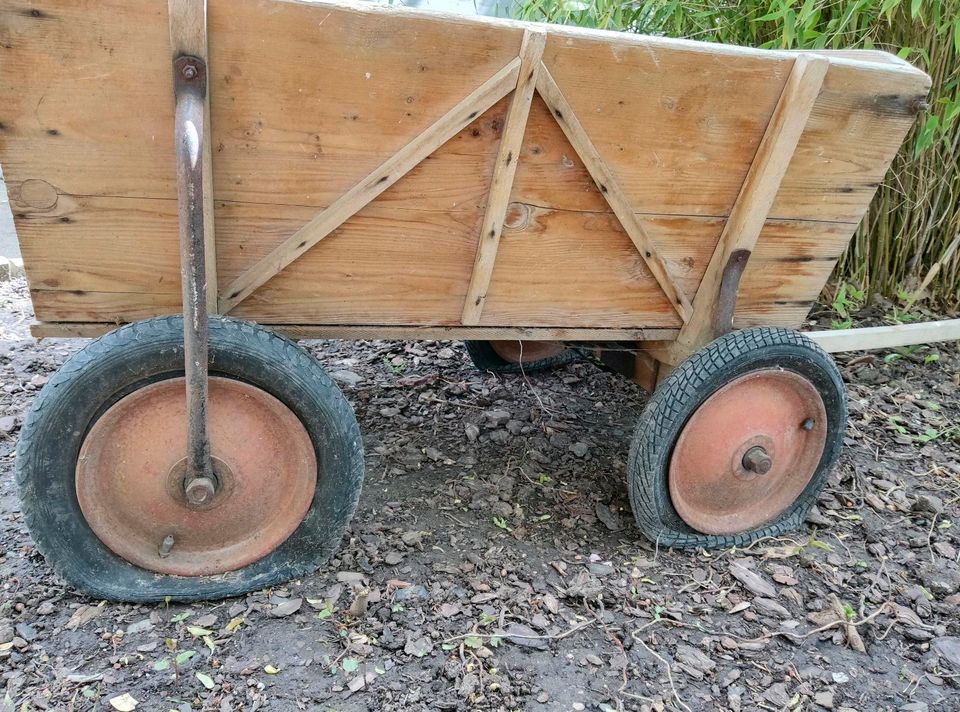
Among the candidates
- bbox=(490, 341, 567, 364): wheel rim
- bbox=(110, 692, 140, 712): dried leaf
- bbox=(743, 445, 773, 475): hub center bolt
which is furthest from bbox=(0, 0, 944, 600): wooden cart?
bbox=(490, 341, 567, 364): wheel rim

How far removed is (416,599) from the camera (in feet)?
6.72

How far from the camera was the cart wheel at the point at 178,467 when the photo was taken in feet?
5.65

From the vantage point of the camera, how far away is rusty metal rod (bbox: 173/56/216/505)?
1.52 meters

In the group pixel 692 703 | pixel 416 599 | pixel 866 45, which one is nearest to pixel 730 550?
pixel 692 703

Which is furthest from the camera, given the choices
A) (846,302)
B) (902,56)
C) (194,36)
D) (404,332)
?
(846,302)

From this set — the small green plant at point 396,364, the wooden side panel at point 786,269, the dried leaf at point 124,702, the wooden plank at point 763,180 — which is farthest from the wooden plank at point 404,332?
the small green plant at point 396,364

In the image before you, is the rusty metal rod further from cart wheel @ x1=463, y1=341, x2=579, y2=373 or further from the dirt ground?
cart wheel @ x1=463, y1=341, x2=579, y2=373

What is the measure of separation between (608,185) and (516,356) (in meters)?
1.47

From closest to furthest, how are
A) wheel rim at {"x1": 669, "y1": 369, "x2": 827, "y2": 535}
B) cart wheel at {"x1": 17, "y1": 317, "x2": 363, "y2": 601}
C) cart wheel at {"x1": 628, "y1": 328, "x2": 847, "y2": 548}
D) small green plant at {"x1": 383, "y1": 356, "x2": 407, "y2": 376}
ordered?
cart wheel at {"x1": 17, "y1": 317, "x2": 363, "y2": 601} < cart wheel at {"x1": 628, "y1": 328, "x2": 847, "y2": 548} < wheel rim at {"x1": 669, "y1": 369, "x2": 827, "y2": 535} < small green plant at {"x1": 383, "y1": 356, "x2": 407, "y2": 376}

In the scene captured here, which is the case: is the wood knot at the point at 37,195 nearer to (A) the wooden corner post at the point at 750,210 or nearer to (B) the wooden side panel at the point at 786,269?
(A) the wooden corner post at the point at 750,210

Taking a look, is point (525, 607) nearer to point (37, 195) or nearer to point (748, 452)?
point (748, 452)

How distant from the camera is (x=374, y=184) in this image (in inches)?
69.4

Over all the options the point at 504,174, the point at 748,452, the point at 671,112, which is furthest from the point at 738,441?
the point at 504,174

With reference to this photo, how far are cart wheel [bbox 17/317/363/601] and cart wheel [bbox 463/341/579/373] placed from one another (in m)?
1.44
